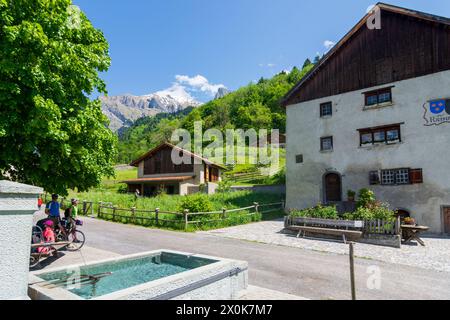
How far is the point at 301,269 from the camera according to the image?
930 centimetres

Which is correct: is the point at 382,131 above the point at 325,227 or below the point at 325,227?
above

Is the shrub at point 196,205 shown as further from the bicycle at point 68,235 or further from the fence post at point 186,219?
the bicycle at point 68,235

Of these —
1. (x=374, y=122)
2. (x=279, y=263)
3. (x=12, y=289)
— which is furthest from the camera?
(x=374, y=122)

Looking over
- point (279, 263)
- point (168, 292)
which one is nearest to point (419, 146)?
point (279, 263)

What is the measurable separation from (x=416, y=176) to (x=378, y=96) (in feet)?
19.1

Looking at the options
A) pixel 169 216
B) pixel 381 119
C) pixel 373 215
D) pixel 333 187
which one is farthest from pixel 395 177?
pixel 169 216

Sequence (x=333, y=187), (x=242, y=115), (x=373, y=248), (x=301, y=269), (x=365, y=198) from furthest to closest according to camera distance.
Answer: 1. (x=242, y=115)
2. (x=333, y=187)
3. (x=365, y=198)
4. (x=373, y=248)
5. (x=301, y=269)

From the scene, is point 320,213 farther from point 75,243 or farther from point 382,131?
point 75,243

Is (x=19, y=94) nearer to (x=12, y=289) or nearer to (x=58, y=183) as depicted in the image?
(x=58, y=183)

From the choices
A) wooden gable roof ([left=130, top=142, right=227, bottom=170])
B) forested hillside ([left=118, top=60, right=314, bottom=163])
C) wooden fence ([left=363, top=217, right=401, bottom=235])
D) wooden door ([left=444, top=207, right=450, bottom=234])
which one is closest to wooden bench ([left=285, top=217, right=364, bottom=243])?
wooden fence ([left=363, top=217, right=401, bottom=235])

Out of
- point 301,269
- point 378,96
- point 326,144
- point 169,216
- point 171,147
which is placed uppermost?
point 378,96

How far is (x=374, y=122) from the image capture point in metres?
19.6
